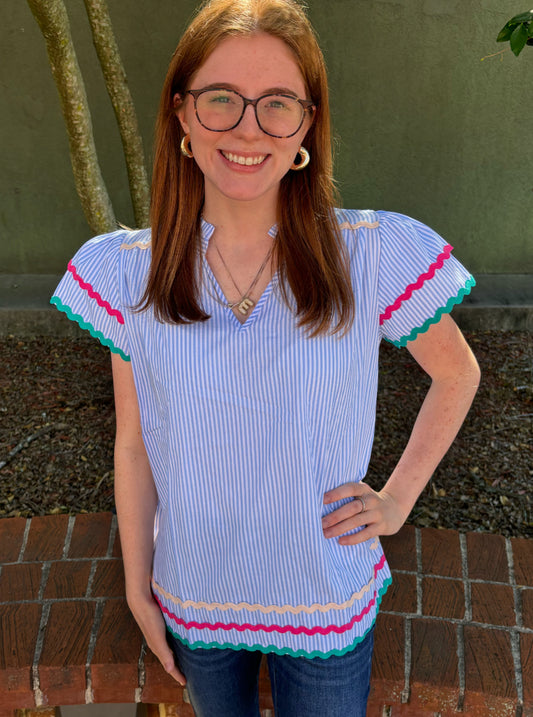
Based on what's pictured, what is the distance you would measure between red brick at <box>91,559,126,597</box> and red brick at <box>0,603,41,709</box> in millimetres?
201

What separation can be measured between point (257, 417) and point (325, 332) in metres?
0.23

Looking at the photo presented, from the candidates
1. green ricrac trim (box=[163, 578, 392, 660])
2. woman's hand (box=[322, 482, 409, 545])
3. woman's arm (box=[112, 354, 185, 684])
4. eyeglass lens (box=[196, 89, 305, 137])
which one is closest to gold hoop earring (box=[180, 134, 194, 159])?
eyeglass lens (box=[196, 89, 305, 137])

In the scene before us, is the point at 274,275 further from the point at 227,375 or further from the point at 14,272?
the point at 14,272

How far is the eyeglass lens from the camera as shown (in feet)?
4.84

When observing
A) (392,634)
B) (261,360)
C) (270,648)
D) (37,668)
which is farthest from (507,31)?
(37,668)

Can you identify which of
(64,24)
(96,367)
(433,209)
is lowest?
(96,367)

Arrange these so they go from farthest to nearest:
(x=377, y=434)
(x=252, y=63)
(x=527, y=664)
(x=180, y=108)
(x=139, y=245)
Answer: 1. (x=377, y=434)
2. (x=527, y=664)
3. (x=139, y=245)
4. (x=180, y=108)
5. (x=252, y=63)

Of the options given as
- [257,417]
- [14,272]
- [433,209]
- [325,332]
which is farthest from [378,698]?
[14,272]

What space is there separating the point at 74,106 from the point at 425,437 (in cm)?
254

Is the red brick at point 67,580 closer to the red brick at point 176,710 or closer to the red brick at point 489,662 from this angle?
the red brick at point 176,710

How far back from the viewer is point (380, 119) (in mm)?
4949

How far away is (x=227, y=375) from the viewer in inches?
60.4

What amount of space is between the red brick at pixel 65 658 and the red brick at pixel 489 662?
116 centimetres

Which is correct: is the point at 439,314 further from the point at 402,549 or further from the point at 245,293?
the point at 402,549
